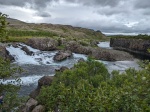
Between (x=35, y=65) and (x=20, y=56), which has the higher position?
(x=20, y=56)

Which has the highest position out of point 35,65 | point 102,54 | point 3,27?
point 3,27

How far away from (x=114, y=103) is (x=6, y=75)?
6.21m

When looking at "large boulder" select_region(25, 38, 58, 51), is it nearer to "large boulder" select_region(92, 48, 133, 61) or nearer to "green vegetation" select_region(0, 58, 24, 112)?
"large boulder" select_region(92, 48, 133, 61)

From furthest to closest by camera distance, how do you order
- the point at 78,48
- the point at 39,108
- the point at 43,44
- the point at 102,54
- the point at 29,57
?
the point at 78,48, the point at 43,44, the point at 102,54, the point at 29,57, the point at 39,108

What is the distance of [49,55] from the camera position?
66500mm

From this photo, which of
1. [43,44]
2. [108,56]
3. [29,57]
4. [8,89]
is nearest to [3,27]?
[8,89]

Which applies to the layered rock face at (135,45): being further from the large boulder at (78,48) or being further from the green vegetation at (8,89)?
the green vegetation at (8,89)

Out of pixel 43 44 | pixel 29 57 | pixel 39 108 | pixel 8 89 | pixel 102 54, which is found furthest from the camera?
pixel 43 44

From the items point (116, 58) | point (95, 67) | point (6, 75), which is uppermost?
point (6, 75)

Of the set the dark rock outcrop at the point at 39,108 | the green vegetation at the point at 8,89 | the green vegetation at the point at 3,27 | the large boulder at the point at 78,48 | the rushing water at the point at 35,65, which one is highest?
the green vegetation at the point at 3,27

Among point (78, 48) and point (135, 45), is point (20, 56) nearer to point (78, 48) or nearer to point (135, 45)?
point (78, 48)

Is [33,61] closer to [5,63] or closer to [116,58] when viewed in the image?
[116,58]

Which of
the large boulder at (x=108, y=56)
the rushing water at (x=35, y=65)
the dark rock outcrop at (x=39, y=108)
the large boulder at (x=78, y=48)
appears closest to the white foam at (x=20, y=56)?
the rushing water at (x=35, y=65)

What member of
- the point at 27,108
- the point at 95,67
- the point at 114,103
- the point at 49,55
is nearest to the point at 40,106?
the point at 27,108
